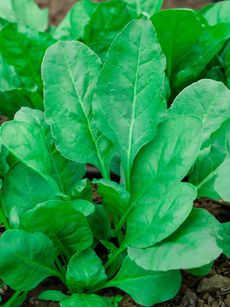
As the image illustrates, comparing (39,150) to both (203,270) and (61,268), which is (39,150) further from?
(203,270)

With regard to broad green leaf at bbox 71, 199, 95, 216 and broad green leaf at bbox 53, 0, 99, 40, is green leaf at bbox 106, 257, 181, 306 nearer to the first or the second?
broad green leaf at bbox 71, 199, 95, 216

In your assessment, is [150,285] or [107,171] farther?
[107,171]

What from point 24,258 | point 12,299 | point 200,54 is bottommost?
point 12,299

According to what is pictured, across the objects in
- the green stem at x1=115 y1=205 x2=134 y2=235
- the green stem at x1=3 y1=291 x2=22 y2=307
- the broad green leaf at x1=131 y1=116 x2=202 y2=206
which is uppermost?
the broad green leaf at x1=131 y1=116 x2=202 y2=206

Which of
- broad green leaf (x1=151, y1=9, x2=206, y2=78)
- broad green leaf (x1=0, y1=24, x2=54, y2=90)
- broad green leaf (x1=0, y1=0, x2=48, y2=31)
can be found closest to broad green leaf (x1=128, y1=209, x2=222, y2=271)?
broad green leaf (x1=151, y1=9, x2=206, y2=78)

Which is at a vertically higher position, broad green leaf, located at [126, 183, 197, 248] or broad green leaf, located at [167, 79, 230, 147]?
broad green leaf, located at [167, 79, 230, 147]

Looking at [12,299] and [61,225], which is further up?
[61,225]

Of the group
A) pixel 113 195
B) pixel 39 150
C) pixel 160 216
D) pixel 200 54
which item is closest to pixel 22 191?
pixel 39 150

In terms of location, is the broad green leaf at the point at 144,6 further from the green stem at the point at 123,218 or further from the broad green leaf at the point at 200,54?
the green stem at the point at 123,218
